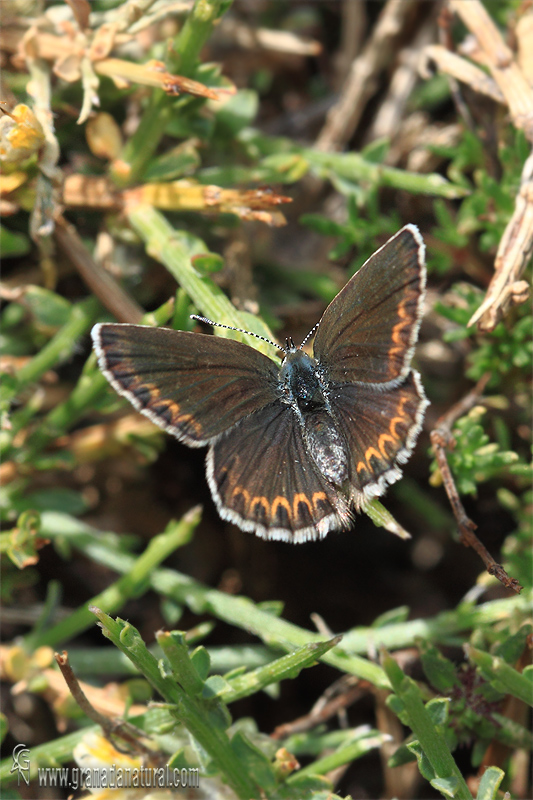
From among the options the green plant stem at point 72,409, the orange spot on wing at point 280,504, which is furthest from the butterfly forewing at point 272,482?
the green plant stem at point 72,409

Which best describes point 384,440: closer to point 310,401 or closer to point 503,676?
point 310,401

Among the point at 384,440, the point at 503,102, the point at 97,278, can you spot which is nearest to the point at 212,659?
the point at 384,440

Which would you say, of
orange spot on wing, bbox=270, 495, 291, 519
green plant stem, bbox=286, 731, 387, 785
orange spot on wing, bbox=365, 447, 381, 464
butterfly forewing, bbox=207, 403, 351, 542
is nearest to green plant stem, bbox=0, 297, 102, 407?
butterfly forewing, bbox=207, 403, 351, 542

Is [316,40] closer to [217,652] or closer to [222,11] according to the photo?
[222,11]

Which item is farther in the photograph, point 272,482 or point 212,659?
point 212,659

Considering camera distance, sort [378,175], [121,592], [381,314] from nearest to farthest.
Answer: [381,314], [121,592], [378,175]

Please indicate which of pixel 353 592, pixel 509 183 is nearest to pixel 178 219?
pixel 509 183
